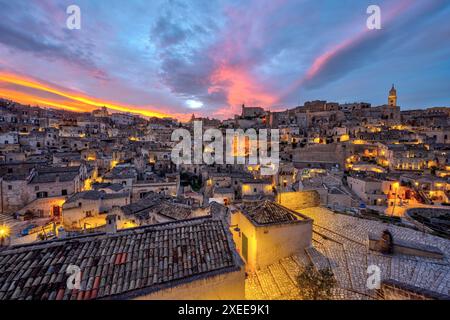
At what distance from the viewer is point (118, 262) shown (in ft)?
17.3

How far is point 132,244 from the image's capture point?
5.96 m

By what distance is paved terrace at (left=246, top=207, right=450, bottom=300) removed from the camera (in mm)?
7188

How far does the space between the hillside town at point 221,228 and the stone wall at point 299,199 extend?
83 mm

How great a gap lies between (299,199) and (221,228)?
39.8 ft

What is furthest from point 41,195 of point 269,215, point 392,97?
point 392,97

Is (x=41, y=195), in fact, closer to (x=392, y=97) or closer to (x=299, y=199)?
(x=299, y=199)

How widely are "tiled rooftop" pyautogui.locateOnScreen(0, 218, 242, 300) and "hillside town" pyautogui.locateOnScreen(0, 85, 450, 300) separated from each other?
3 centimetres

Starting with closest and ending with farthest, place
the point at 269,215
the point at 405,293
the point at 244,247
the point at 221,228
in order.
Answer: the point at 405,293, the point at 221,228, the point at 269,215, the point at 244,247

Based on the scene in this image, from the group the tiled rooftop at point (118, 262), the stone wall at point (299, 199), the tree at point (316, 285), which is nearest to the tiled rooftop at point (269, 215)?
the tiled rooftop at point (118, 262)

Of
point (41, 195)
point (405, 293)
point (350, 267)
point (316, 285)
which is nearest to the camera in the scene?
point (405, 293)
